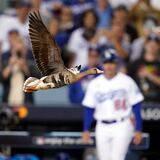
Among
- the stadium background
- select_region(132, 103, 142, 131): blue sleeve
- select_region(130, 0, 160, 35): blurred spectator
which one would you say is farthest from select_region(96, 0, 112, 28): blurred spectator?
select_region(132, 103, 142, 131): blue sleeve

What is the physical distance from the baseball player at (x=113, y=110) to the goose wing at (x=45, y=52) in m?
2.32

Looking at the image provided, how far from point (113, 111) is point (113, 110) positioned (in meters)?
0.01

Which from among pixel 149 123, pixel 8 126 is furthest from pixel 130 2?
pixel 8 126

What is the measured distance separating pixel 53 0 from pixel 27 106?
197 cm

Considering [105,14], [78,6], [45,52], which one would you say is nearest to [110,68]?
[105,14]

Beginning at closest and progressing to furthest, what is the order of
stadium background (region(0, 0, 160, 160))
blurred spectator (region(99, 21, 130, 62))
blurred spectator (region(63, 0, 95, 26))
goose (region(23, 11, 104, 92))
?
goose (region(23, 11, 104, 92)) → stadium background (region(0, 0, 160, 160)) → blurred spectator (region(99, 21, 130, 62)) → blurred spectator (region(63, 0, 95, 26))

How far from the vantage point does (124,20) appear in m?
9.40

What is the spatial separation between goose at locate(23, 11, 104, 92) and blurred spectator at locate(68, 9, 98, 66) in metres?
3.62

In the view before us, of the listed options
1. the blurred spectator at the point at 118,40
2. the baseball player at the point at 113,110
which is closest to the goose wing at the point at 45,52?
the baseball player at the point at 113,110

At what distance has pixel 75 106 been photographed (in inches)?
340

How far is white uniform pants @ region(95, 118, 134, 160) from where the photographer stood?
25.0 feet

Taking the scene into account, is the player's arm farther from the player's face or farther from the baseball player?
the player's face

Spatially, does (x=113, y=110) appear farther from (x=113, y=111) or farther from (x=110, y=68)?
(x=110, y=68)

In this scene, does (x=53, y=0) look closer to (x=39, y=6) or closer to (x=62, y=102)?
(x=39, y=6)
